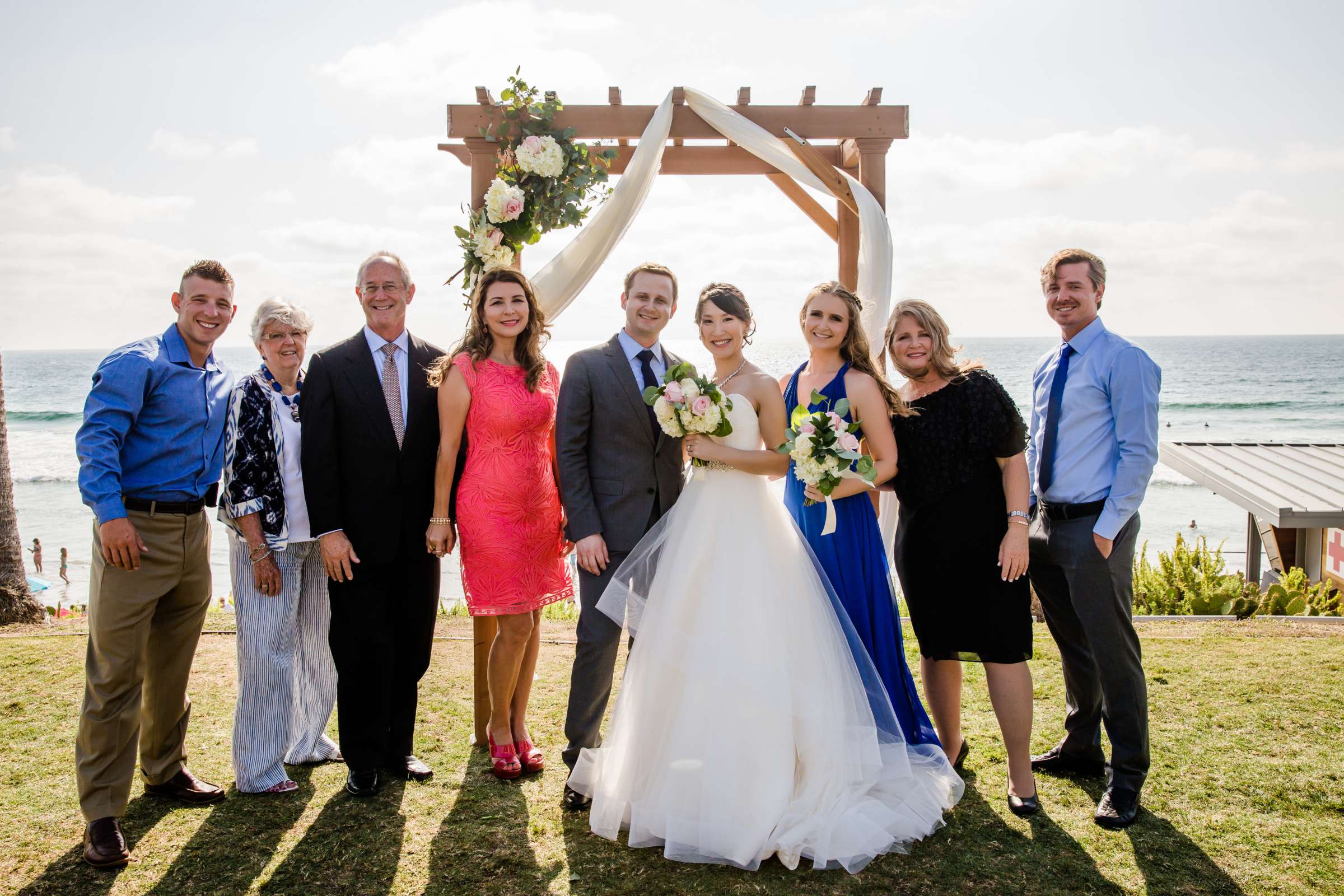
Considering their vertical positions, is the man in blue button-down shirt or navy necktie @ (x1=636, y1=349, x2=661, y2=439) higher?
navy necktie @ (x1=636, y1=349, x2=661, y2=439)

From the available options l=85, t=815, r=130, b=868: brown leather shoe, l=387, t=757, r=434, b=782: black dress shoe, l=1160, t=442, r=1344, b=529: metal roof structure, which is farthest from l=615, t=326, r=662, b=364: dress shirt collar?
l=1160, t=442, r=1344, b=529: metal roof structure

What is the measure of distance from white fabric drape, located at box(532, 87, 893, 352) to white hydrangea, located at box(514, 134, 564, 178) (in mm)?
436

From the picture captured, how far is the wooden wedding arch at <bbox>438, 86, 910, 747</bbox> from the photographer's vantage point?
18.3 feet

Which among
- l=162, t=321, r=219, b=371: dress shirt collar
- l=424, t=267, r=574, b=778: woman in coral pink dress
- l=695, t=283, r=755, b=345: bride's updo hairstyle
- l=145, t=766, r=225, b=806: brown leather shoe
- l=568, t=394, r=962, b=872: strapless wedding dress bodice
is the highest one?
l=695, t=283, r=755, b=345: bride's updo hairstyle

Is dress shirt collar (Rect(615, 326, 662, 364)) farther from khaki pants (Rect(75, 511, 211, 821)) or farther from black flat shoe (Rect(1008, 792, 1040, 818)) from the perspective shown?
black flat shoe (Rect(1008, 792, 1040, 818))

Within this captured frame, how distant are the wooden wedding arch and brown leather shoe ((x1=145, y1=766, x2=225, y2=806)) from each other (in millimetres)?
3507

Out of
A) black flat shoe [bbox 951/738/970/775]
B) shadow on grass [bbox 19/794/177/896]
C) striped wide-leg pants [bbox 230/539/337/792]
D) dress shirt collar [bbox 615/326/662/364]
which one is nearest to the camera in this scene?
shadow on grass [bbox 19/794/177/896]

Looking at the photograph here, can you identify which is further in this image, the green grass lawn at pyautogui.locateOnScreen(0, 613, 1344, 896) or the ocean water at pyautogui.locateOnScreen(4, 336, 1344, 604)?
the ocean water at pyautogui.locateOnScreen(4, 336, 1344, 604)

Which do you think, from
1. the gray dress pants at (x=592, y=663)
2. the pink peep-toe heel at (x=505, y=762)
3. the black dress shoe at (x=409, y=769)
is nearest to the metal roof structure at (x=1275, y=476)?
the gray dress pants at (x=592, y=663)

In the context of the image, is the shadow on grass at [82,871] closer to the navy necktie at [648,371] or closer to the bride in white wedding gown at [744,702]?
the bride in white wedding gown at [744,702]

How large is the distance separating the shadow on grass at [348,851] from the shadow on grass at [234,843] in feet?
0.18

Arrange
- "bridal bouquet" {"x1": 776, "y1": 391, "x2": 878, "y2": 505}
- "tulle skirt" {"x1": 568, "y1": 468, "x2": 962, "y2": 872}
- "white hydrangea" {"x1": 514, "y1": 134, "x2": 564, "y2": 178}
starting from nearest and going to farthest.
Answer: "tulle skirt" {"x1": 568, "y1": 468, "x2": 962, "y2": 872}
"bridal bouquet" {"x1": 776, "y1": 391, "x2": 878, "y2": 505}
"white hydrangea" {"x1": 514, "y1": 134, "x2": 564, "y2": 178}

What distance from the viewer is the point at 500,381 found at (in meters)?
3.69

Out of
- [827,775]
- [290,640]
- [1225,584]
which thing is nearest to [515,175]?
[290,640]
